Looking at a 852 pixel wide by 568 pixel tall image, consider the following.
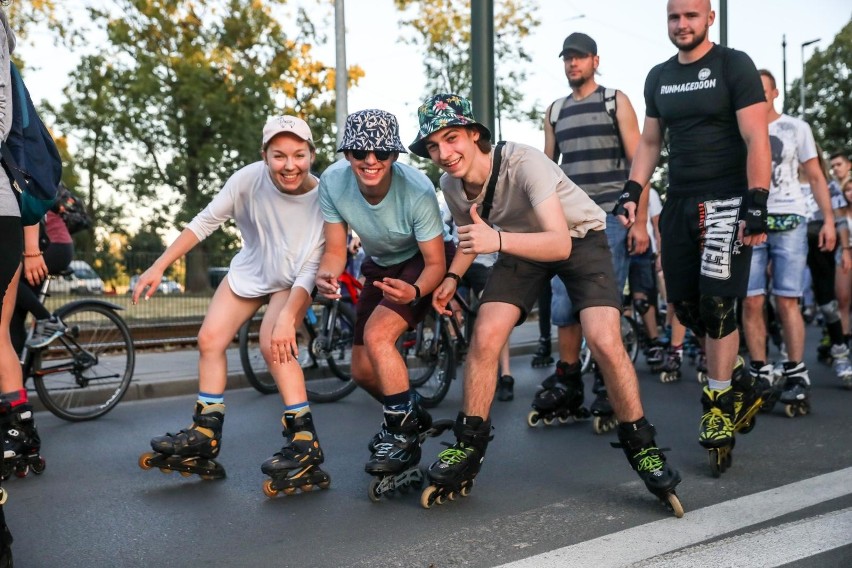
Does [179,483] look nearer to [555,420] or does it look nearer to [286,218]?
[286,218]

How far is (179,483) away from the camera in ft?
15.9

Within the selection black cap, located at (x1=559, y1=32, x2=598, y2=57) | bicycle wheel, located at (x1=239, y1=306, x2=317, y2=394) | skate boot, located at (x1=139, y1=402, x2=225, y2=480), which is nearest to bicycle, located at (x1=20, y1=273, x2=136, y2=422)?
bicycle wheel, located at (x1=239, y1=306, x2=317, y2=394)

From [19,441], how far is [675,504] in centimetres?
307

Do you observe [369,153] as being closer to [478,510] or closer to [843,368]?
[478,510]

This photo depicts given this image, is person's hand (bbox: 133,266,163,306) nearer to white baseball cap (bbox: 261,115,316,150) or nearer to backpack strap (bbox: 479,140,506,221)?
white baseball cap (bbox: 261,115,316,150)

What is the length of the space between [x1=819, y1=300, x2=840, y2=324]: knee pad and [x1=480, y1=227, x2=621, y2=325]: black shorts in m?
4.73

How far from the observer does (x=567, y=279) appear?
4.57 meters

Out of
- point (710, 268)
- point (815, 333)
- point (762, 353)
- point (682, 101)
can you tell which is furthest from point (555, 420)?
point (815, 333)

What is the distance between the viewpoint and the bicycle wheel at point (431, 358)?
7.52 meters

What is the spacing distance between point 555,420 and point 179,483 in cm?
251

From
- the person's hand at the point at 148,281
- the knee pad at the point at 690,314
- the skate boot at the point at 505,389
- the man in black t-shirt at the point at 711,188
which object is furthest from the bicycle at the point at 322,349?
the man in black t-shirt at the point at 711,188

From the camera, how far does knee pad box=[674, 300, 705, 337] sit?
Answer: 199 inches

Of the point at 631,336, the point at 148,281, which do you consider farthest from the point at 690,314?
the point at 631,336

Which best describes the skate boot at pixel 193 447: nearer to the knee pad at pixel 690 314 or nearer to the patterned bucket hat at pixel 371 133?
the patterned bucket hat at pixel 371 133
